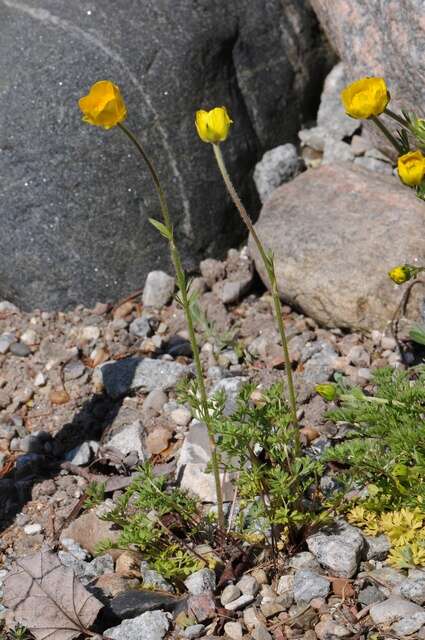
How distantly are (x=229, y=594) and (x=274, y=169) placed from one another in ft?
8.43

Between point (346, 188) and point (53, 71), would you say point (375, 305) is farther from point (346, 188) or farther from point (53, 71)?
point (53, 71)

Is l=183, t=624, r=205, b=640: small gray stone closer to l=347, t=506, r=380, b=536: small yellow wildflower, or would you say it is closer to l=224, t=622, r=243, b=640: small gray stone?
l=224, t=622, r=243, b=640: small gray stone

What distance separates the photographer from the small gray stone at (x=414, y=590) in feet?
9.29

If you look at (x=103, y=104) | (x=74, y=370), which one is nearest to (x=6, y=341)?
(x=74, y=370)

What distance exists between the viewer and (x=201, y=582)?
9.91 feet

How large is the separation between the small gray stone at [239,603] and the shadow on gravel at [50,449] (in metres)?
1.04

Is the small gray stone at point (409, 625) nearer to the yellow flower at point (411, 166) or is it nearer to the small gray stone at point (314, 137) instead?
the yellow flower at point (411, 166)

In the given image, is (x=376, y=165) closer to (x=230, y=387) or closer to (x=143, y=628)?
(x=230, y=387)

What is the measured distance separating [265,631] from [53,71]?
9.47ft

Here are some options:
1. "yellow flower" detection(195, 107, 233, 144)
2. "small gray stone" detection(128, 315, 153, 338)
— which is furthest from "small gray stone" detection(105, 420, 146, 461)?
"yellow flower" detection(195, 107, 233, 144)

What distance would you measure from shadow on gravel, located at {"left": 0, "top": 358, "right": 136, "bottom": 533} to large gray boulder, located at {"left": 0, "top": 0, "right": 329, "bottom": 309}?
697 millimetres

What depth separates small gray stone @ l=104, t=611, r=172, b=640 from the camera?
2.88 metres

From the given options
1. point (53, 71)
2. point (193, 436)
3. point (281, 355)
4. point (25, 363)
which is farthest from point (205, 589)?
point (53, 71)

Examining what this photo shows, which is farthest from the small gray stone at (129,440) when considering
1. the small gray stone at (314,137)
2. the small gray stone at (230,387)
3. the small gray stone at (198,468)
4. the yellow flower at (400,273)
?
the small gray stone at (314,137)
